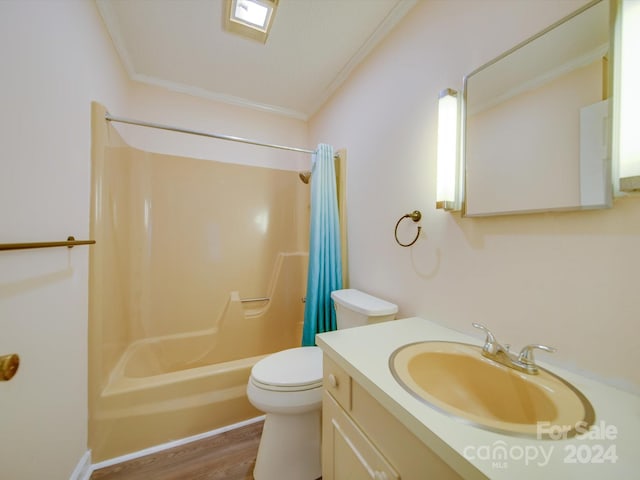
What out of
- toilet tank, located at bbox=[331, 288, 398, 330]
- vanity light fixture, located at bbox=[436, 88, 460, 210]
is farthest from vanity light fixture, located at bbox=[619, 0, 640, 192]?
toilet tank, located at bbox=[331, 288, 398, 330]

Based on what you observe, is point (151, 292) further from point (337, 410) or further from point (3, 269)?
point (337, 410)

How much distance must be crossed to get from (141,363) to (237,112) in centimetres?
216

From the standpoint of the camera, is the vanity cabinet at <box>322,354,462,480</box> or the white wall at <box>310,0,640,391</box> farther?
the white wall at <box>310,0,640,391</box>

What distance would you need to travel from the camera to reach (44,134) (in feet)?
2.88

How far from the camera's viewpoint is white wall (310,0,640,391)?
62 cm

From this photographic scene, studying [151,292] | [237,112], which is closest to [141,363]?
[151,292]

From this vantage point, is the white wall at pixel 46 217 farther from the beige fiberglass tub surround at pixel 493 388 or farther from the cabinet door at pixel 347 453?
the beige fiberglass tub surround at pixel 493 388

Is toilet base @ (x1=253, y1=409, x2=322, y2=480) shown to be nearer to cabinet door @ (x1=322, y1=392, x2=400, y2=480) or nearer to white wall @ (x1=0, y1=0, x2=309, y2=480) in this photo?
cabinet door @ (x1=322, y1=392, x2=400, y2=480)

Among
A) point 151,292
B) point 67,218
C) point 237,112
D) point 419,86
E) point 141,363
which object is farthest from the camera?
point 237,112

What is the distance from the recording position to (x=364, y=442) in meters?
0.67

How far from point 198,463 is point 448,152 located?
1.92 meters

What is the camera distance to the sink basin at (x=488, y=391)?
0.49 m

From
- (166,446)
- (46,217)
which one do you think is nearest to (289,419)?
(166,446)

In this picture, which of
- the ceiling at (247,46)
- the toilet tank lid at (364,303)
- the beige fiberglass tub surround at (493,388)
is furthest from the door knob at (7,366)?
the ceiling at (247,46)
